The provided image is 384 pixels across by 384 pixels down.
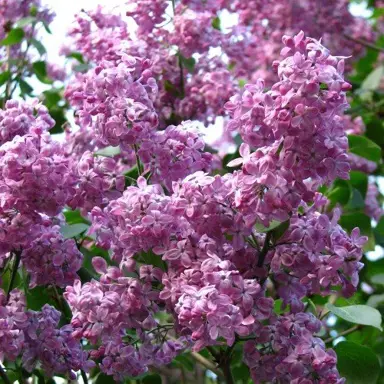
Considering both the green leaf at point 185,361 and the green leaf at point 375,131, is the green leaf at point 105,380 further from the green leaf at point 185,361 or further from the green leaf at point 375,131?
the green leaf at point 375,131

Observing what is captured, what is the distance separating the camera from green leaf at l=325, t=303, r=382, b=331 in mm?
1556

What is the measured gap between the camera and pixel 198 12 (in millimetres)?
2807

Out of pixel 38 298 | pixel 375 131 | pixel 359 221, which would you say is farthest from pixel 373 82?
pixel 38 298

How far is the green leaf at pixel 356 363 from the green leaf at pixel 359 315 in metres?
0.19

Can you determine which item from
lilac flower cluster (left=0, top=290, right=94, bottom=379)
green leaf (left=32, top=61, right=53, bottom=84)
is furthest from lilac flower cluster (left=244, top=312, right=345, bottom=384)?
green leaf (left=32, top=61, right=53, bottom=84)

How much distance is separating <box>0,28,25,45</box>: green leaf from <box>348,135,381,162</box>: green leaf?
122 cm

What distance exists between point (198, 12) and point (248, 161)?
1.48 meters

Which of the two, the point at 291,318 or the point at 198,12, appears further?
the point at 198,12

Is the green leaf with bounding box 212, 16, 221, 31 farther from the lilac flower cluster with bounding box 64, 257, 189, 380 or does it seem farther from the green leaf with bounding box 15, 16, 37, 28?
the lilac flower cluster with bounding box 64, 257, 189, 380

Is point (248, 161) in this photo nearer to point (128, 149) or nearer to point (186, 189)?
point (186, 189)

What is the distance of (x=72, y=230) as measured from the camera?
6.14 ft

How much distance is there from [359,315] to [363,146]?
114 centimetres

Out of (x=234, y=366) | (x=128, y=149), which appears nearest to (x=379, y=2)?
(x=234, y=366)

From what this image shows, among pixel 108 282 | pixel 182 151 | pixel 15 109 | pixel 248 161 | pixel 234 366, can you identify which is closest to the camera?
pixel 248 161
